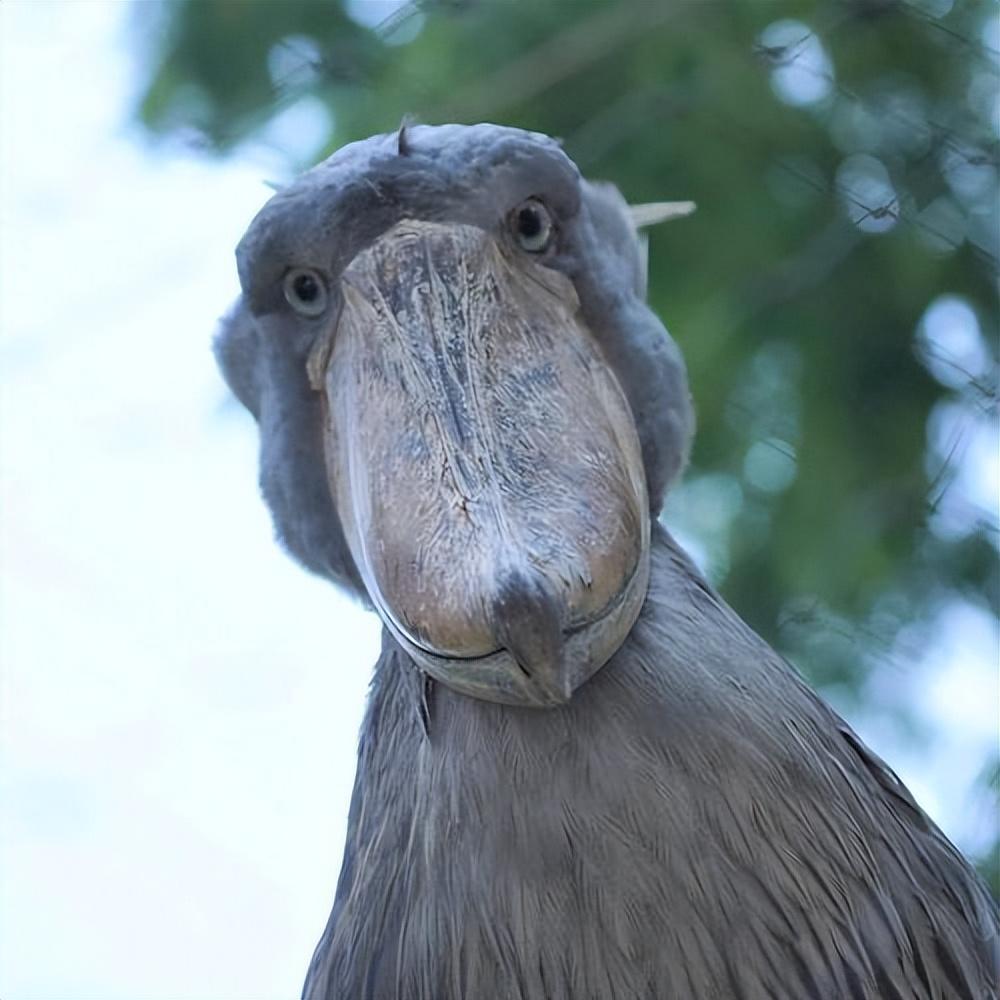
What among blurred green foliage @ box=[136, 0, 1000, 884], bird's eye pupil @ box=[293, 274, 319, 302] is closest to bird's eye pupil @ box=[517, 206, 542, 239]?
bird's eye pupil @ box=[293, 274, 319, 302]

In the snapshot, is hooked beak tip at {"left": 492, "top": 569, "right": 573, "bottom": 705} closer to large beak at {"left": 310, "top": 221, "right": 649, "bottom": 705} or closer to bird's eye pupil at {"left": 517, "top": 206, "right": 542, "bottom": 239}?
large beak at {"left": 310, "top": 221, "right": 649, "bottom": 705}

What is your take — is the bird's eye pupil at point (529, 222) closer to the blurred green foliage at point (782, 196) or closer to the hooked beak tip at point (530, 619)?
the hooked beak tip at point (530, 619)

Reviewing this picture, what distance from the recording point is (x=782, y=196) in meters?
2.71

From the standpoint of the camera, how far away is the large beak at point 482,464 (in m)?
1.03

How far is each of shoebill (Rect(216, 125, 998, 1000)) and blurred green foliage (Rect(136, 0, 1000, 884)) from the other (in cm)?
110

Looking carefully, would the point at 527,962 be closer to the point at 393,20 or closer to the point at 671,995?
the point at 671,995

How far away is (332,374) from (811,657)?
5.54 feet

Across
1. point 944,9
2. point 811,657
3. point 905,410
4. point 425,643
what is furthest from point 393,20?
point 425,643

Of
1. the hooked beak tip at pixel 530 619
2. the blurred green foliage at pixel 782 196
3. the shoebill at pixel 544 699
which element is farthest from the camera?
the blurred green foliage at pixel 782 196

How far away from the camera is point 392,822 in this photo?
1.33m

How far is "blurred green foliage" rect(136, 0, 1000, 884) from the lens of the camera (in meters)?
2.55

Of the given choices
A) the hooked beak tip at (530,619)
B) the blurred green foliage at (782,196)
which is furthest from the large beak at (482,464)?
the blurred green foliage at (782,196)

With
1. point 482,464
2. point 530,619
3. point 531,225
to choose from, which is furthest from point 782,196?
point 530,619

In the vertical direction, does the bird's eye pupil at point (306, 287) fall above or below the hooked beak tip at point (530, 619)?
below
